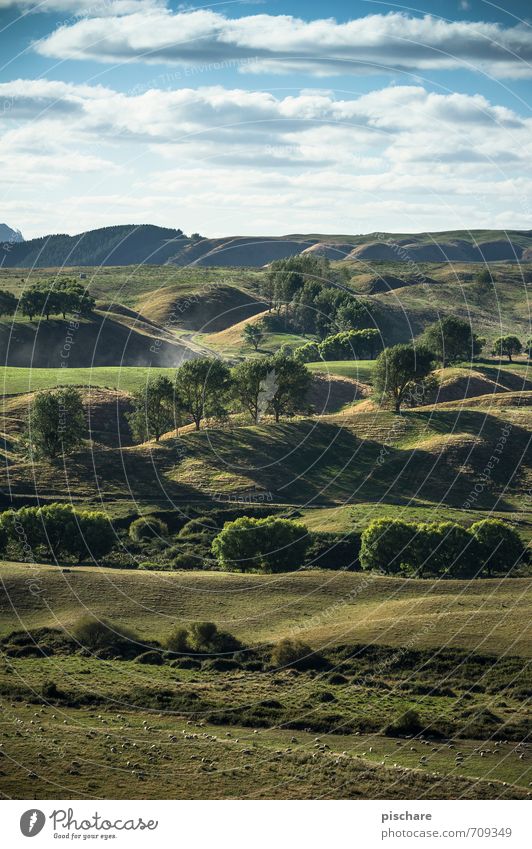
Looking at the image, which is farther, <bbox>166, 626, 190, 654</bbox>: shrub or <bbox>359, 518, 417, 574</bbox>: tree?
<bbox>359, 518, 417, 574</bbox>: tree

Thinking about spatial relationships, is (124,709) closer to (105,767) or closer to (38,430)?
(105,767)

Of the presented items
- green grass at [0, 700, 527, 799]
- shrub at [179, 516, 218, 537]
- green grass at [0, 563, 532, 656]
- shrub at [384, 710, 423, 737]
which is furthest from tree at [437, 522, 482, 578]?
green grass at [0, 700, 527, 799]

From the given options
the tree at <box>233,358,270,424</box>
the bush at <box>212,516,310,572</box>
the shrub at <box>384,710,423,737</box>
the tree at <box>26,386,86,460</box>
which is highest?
the tree at <box>233,358,270,424</box>

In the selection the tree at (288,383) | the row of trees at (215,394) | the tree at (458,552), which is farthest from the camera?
the tree at (288,383)

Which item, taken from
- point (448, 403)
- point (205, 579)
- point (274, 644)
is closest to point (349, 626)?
point (274, 644)

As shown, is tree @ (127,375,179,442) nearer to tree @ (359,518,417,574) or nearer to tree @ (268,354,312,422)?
tree @ (268,354,312,422)

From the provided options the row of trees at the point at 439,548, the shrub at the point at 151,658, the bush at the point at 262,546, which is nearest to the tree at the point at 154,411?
the bush at the point at 262,546

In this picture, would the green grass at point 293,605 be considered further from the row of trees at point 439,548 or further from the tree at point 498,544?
the tree at point 498,544
